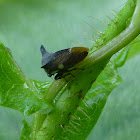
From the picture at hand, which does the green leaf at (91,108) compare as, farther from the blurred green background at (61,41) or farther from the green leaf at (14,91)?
the blurred green background at (61,41)

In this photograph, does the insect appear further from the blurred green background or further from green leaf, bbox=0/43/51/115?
the blurred green background

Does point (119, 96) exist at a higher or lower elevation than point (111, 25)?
lower

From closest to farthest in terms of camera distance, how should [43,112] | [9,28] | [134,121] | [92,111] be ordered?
1. [43,112]
2. [92,111]
3. [134,121]
4. [9,28]

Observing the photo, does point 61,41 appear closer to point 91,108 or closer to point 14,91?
point 91,108

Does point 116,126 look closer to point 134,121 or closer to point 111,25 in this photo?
point 134,121

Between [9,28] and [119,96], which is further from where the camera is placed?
[9,28]

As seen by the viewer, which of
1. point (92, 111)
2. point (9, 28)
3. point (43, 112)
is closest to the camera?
point (43, 112)

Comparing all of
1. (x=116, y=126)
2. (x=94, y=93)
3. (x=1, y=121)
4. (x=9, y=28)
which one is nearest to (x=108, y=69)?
(x=94, y=93)

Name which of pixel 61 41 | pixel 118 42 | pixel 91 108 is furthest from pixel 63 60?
pixel 61 41

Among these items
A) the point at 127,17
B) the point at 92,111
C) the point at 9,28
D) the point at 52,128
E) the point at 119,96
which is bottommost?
the point at 119,96
